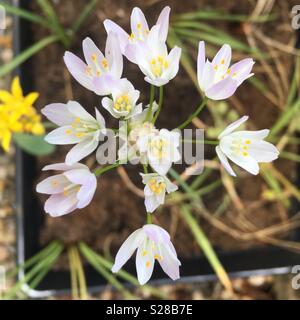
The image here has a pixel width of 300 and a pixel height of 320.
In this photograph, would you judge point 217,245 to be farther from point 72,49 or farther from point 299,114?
point 72,49

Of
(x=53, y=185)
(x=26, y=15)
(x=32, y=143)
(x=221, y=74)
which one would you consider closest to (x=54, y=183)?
(x=53, y=185)

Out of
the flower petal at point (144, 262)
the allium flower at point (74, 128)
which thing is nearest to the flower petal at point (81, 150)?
the allium flower at point (74, 128)

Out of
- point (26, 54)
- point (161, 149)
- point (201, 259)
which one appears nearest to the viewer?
point (161, 149)

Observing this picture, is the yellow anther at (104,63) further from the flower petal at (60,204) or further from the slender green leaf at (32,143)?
the slender green leaf at (32,143)

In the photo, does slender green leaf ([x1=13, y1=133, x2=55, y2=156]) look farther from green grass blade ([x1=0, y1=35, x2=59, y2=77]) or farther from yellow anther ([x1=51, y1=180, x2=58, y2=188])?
yellow anther ([x1=51, y1=180, x2=58, y2=188])

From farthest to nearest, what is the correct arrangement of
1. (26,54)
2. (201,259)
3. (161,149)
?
(201,259) < (26,54) < (161,149)

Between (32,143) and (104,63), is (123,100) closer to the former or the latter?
(104,63)

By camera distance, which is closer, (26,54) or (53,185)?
(53,185)

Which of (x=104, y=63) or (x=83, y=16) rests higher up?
(x=83, y=16)
